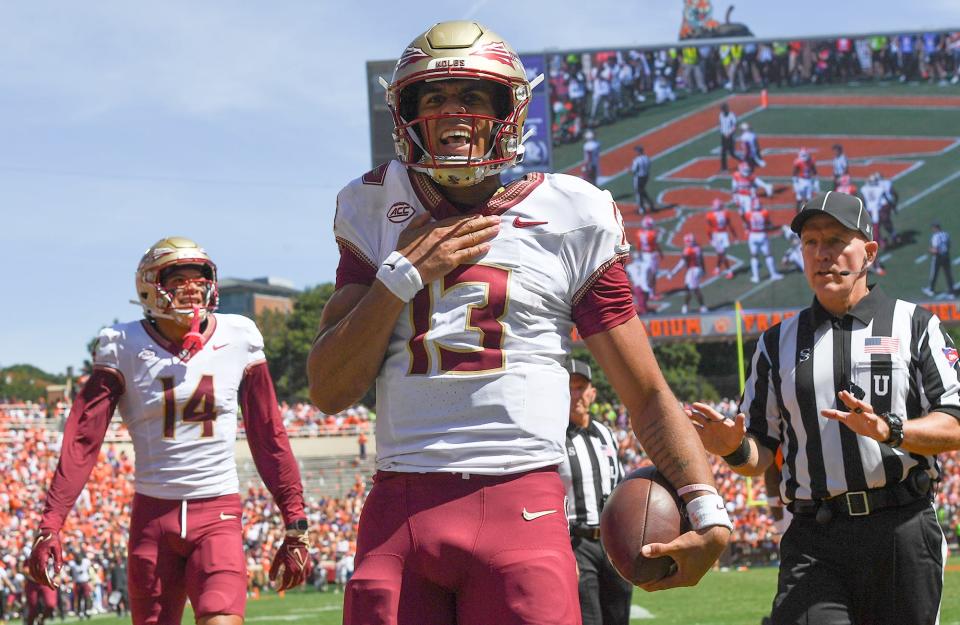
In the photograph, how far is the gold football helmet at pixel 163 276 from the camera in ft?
18.5

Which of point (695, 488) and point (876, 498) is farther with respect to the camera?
point (876, 498)

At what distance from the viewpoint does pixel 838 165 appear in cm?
3247

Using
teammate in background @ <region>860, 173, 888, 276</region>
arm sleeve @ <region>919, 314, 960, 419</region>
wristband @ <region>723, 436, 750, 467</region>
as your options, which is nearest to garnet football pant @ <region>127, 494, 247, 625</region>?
wristband @ <region>723, 436, 750, 467</region>

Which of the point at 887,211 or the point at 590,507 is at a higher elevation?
the point at 887,211

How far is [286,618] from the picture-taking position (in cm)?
1294

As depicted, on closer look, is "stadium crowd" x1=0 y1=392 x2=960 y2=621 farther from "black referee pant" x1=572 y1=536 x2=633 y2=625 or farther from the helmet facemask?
the helmet facemask

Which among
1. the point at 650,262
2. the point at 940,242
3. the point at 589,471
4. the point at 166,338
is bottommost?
the point at 589,471

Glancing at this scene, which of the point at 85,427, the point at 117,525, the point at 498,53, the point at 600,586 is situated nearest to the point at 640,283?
the point at 117,525

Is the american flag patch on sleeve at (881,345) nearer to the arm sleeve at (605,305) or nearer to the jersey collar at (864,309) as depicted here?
the jersey collar at (864,309)

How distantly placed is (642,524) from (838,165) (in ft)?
103

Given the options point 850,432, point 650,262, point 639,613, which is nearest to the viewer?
point 850,432

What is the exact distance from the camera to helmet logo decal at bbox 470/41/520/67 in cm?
283

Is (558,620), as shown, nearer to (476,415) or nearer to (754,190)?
(476,415)

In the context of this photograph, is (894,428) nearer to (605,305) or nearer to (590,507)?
(605,305)
